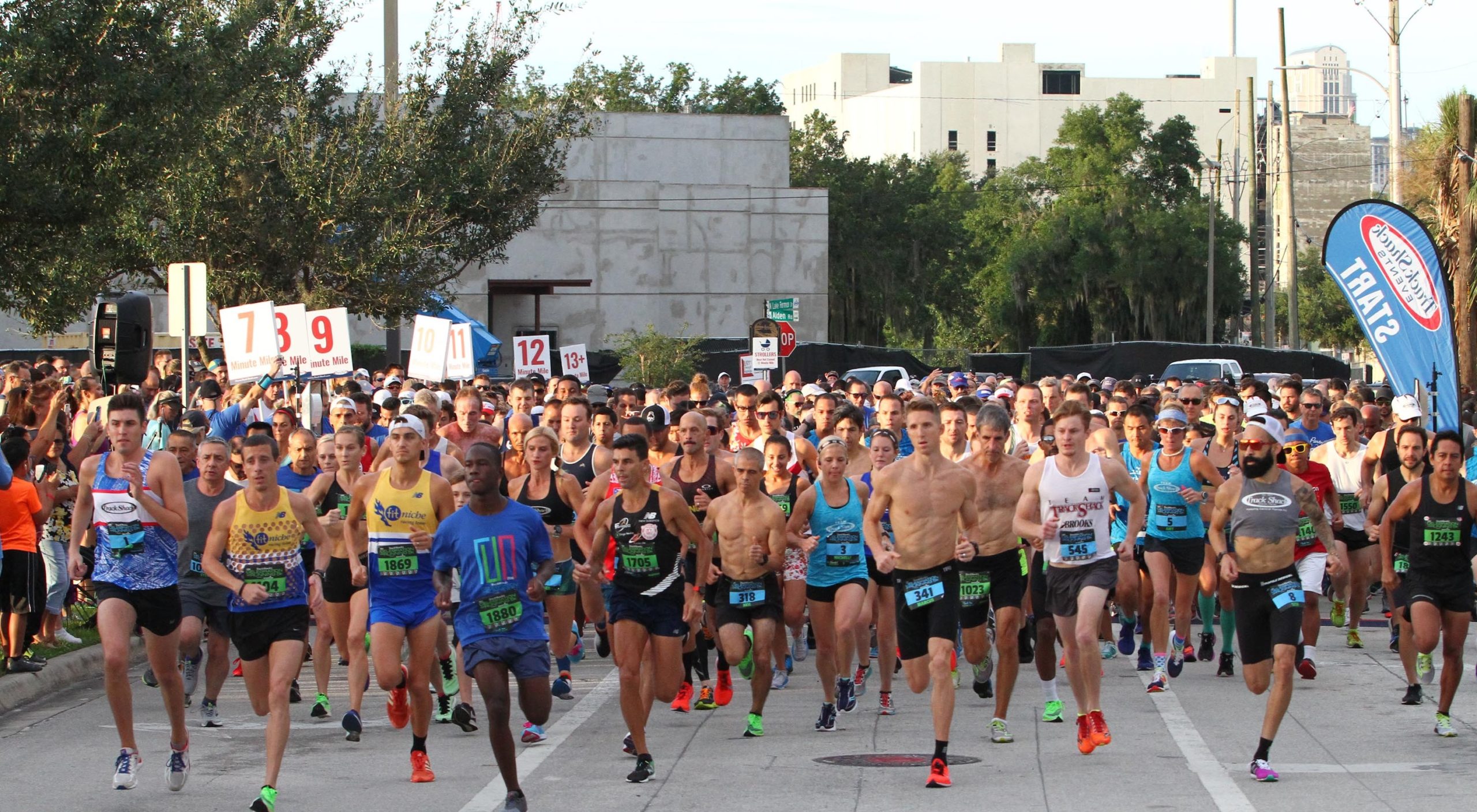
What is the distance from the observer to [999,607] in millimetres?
10211

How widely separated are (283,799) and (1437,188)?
73.6ft

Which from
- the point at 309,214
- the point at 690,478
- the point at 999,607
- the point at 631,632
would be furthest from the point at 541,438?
the point at 309,214

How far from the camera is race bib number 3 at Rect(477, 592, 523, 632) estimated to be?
319 inches

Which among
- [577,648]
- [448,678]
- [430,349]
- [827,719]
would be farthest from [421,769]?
[430,349]

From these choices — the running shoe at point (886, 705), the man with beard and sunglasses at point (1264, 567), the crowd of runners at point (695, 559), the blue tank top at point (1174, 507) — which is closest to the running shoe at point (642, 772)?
the crowd of runners at point (695, 559)

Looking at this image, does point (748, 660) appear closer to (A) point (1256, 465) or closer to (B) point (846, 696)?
(B) point (846, 696)

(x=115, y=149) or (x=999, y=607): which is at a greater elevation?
(x=115, y=149)

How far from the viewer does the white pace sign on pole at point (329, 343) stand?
1958 centimetres

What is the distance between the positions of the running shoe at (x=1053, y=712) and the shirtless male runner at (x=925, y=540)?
114cm

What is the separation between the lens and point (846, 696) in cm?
1072

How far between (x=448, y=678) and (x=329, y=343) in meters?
9.50

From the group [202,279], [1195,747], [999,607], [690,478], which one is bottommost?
[1195,747]

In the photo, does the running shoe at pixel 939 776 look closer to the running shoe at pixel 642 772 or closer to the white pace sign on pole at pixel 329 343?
the running shoe at pixel 642 772

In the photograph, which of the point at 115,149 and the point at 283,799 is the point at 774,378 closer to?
the point at 115,149
